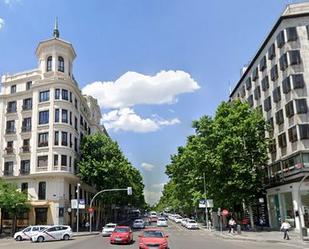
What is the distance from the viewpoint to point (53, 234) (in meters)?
39.7

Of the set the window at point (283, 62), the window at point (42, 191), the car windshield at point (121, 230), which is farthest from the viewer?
the window at point (42, 191)

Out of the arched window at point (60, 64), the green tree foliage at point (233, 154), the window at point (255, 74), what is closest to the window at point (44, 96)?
the arched window at point (60, 64)

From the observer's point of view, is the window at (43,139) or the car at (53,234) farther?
the window at (43,139)

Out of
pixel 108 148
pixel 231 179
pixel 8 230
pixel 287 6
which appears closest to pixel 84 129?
pixel 108 148

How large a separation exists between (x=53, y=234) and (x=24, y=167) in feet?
72.4

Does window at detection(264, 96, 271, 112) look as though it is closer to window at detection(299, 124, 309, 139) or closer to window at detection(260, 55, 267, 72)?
window at detection(260, 55, 267, 72)

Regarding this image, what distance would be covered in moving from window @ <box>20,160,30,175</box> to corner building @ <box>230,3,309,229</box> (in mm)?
34465

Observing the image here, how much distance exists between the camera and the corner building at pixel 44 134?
2232 inches

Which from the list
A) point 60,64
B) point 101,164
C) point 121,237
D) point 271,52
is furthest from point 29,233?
point 271,52

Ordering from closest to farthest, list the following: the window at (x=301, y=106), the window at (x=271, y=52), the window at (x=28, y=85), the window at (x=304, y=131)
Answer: the window at (x=304, y=131) → the window at (x=301, y=106) → the window at (x=271, y=52) → the window at (x=28, y=85)

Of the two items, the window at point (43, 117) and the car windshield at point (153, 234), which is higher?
the window at point (43, 117)

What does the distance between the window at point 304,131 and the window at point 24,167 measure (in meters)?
38.1

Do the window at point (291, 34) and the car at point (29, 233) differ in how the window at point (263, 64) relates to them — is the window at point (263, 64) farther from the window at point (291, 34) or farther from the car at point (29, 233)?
the car at point (29, 233)

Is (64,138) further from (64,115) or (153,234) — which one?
(153,234)
